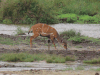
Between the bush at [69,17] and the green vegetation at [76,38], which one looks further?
the bush at [69,17]

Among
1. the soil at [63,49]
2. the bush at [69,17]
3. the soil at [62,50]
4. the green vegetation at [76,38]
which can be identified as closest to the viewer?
the soil at [62,50]

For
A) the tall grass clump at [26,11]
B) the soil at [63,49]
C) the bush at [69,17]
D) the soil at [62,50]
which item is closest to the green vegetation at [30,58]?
the soil at [62,50]

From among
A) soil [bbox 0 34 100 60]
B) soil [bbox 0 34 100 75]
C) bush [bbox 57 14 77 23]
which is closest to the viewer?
soil [bbox 0 34 100 75]

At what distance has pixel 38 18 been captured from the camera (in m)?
26.3

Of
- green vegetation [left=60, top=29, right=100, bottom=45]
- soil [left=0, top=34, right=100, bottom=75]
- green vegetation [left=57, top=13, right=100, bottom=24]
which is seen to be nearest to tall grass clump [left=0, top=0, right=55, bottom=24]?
green vegetation [left=57, top=13, right=100, bottom=24]

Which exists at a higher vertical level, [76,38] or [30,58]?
[76,38]

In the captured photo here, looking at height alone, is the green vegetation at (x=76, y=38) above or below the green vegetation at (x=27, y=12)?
below

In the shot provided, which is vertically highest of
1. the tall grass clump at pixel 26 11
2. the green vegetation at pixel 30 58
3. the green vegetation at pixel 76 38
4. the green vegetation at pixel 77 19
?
the tall grass clump at pixel 26 11

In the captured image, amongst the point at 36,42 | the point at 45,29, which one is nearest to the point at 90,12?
the point at 36,42

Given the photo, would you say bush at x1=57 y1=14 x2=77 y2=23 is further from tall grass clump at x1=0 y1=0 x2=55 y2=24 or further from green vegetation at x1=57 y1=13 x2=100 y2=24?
tall grass clump at x1=0 y1=0 x2=55 y2=24

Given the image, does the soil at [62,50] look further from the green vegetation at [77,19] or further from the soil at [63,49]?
the green vegetation at [77,19]

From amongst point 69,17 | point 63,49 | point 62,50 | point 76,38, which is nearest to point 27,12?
point 69,17

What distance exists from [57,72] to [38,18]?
18407 mm

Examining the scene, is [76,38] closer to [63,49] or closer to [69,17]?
[63,49]
